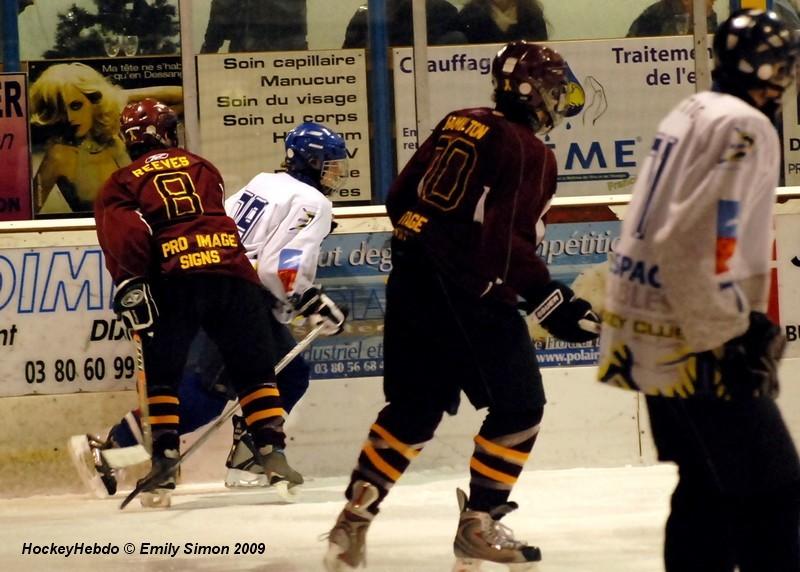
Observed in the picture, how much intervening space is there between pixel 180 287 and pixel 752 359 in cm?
251

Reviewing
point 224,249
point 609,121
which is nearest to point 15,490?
point 224,249

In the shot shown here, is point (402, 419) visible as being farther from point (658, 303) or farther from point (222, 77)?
point (222, 77)

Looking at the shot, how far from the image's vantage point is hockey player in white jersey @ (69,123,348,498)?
4.82 metres

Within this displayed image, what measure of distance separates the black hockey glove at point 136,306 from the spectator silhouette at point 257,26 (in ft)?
5.36

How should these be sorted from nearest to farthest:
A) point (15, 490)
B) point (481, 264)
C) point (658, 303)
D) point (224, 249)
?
point (658, 303) < point (481, 264) < point (224, 249) < point (15, 490)

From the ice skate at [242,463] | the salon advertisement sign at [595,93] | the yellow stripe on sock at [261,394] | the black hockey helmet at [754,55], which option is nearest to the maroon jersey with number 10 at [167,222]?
the yellow stripe on sock at [261,394]

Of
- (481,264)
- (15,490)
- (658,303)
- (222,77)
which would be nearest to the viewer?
(658,303)

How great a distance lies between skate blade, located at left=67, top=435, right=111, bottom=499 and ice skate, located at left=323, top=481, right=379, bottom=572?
5.22 feet

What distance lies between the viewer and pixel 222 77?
579cm

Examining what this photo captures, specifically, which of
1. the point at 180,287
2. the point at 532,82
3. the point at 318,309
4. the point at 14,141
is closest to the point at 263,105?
→ the point at 14,141

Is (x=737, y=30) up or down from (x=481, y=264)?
up

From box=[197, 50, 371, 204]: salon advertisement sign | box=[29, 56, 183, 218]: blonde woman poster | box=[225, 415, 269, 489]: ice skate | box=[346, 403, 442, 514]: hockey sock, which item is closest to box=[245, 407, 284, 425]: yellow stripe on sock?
box=[225, 415, 269, 489]: ice skate

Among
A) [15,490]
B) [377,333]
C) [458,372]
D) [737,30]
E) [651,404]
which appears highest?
[737,30]

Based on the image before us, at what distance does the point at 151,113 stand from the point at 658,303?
8.73 ft
